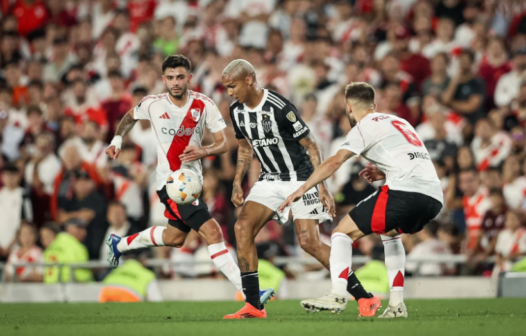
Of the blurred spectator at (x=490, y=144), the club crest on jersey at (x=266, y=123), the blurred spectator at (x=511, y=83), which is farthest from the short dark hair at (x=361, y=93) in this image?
the blurred spectator at (x=511, y=83)

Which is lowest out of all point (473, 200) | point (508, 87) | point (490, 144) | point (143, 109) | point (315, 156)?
point (473, 200)

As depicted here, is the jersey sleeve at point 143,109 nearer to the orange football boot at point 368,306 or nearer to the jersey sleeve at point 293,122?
the jersey sleeve at point 293,122

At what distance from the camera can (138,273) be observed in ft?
45.3

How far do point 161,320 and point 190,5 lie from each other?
39.1 feet

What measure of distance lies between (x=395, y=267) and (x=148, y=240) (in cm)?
310

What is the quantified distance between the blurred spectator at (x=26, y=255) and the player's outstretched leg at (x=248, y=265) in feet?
21.5

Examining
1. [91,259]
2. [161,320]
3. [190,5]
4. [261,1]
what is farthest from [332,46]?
[161,320]

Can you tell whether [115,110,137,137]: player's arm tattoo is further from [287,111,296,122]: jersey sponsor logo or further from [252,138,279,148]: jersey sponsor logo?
[287,111,296,122]: jersey sponsor logo

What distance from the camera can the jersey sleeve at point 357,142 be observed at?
8.16 m

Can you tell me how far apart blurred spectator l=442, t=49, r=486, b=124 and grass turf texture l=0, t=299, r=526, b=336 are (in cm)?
449

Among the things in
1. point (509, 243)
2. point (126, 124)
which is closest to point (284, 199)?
point (126, 124)

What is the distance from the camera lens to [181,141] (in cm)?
1014

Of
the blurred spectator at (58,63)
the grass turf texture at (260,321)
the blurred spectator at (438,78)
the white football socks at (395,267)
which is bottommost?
the grass turf texture at (260,321)

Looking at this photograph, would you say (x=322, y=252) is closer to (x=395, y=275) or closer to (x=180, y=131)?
(x=395, y=275)
